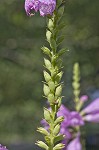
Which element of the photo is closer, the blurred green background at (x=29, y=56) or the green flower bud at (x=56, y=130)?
the green flower bud at (x=56, y=130)

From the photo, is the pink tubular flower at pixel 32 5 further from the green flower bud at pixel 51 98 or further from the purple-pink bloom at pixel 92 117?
the purple-pink bloom at pixel 92 117

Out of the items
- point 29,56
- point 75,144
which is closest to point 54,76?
point 75,144

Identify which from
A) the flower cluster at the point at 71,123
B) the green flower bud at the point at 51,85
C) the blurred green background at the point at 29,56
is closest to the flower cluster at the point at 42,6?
the green flower bud at the point at 51,85

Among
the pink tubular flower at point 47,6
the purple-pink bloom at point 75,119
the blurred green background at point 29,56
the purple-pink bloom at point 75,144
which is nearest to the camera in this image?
the pink tubular flower at point 47,6

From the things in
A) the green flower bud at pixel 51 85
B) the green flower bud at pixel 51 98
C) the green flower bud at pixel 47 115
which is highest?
the green flower bud at pixel 51 85

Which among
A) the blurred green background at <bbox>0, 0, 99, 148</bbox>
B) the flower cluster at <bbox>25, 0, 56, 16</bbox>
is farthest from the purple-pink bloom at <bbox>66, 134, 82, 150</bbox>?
the blurred green background at <bbox>0, 0, 99, 148</bbox>
